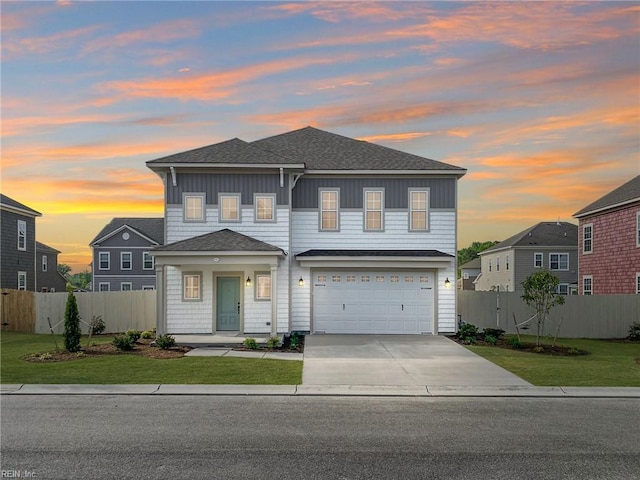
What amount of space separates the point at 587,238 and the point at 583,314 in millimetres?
9811

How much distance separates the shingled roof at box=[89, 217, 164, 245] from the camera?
51.9 metres

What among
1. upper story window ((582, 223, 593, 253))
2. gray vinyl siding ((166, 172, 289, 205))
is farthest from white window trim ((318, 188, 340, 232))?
upper story window ((582, 223, 593, 253))

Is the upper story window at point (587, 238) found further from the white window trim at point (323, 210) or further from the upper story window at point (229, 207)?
the upper story window at point (229, 207)

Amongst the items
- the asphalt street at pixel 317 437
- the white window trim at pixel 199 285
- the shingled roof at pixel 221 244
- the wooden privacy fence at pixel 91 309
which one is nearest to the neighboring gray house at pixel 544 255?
the shingled roof at pixel 221 244

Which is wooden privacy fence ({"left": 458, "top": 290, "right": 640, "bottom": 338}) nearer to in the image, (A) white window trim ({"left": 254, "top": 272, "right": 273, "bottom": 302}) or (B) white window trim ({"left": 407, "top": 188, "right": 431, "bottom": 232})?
(B) white window trim ({"left": 407, "top": 188, "right": 431, "bottom": 232})

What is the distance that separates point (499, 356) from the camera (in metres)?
17.9

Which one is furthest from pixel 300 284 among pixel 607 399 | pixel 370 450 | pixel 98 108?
pixel 370 450

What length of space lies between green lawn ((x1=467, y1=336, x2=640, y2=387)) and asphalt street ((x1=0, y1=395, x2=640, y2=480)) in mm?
1833

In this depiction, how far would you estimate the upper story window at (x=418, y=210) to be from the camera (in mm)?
23578

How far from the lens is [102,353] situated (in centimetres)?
1764

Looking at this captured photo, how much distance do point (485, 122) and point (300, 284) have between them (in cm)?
1195

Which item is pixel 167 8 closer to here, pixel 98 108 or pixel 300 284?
pixel 98 108

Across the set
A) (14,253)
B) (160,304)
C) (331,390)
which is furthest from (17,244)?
(331,390)

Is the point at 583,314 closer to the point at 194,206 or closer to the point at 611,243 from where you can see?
the point at 611,243
